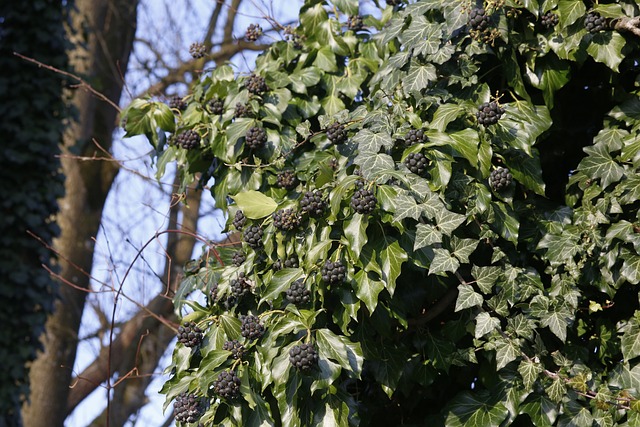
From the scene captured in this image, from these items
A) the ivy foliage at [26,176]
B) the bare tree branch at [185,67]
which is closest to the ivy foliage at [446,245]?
the ivy foliage at [26,176]

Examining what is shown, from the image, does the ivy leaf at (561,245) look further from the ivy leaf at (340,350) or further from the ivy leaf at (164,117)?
the ivy leaf at (164,117)

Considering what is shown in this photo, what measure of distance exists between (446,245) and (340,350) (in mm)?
384

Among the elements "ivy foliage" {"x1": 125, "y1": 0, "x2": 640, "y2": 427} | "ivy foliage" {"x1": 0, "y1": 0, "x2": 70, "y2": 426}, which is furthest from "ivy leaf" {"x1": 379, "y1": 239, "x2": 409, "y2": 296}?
"ivy foliage" {"x1": 0, "y1": 0, "x2": 70, "y2": 426}

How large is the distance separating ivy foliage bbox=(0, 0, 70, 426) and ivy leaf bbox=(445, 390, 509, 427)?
4.21 meters

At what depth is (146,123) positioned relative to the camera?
2713 millimetres

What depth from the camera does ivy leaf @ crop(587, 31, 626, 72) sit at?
6.87 ft

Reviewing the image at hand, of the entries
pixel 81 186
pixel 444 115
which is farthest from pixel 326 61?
pixel 81 186

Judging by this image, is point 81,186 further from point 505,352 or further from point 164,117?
point 505,352

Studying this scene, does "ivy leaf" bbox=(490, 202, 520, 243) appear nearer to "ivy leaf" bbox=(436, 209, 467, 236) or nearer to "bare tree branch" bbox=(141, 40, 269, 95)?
"ivy leaf" bbox=(436, 209, 467, 236)

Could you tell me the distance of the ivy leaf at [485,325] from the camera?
1.96 metres

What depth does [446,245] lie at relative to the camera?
6.50 feet

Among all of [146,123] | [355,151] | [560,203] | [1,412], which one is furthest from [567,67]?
Answer: [1,412]

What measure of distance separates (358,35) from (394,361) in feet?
3.99

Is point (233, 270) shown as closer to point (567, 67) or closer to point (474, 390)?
point (474, 390)
